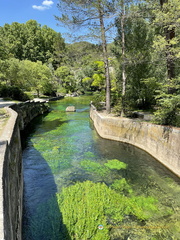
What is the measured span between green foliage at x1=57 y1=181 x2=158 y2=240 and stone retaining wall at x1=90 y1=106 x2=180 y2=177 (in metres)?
2.93

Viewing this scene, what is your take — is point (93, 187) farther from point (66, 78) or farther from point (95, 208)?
point (66, 78)

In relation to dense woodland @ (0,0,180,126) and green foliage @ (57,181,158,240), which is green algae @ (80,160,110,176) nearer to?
green foliage @ (57,181,158,240)

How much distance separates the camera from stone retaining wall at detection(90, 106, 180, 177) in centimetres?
901

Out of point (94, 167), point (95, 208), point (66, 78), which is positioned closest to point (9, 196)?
point (95, 208)

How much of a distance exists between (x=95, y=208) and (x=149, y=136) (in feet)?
21.0

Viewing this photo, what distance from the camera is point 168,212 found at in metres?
6.49

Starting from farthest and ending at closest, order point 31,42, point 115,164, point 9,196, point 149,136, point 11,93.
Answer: point 31,42
point 11,93
point 149,136
point 115,164
point 9,196

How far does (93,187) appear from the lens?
7.94 metres

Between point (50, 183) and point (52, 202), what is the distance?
1.47m

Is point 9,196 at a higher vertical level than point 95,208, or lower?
higher

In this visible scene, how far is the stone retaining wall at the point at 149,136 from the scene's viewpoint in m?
9.01

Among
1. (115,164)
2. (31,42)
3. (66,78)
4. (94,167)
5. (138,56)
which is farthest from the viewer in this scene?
(31,42)

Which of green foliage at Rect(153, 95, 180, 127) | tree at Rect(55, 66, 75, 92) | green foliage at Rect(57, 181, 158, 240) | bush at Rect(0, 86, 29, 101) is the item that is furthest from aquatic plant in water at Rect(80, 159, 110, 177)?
tree at Rect(55, 66, 75, 92)

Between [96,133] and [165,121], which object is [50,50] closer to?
[96,133]
